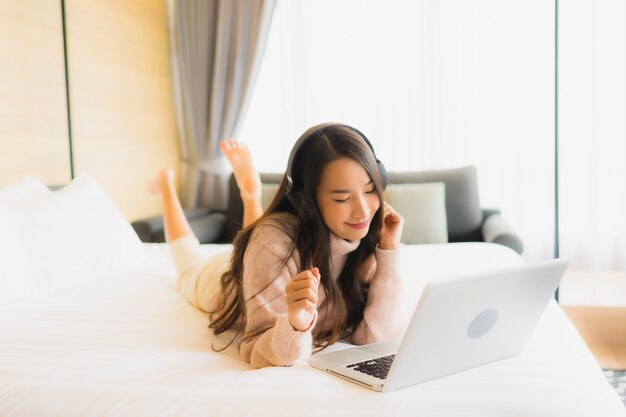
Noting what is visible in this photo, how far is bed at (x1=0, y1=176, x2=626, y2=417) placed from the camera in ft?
3.84

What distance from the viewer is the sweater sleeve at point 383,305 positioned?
1.56 metres

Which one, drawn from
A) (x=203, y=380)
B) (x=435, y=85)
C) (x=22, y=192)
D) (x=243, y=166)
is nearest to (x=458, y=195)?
(x=435, y=85)

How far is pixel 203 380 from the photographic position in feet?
4.21

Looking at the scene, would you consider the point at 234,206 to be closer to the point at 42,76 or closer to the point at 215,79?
the point at 215,79

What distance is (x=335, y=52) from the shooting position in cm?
407

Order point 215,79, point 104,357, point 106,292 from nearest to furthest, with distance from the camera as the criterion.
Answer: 1. point 104,357
2. point 106,292
3. point 215,79

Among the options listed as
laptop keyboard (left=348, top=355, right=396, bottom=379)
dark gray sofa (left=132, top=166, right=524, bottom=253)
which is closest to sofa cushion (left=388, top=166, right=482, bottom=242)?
dark gray sofa (left=132, top=166, right=524, bottom=253)

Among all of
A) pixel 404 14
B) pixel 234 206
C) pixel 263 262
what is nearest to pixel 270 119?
pixel 234 206

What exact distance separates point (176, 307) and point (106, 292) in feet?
0.93

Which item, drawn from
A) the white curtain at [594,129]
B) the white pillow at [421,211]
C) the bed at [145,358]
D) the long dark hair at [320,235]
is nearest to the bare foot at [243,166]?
the bed at [145,358]

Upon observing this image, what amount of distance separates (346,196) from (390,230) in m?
0.19

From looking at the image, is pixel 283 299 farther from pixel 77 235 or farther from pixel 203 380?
pixel 77 235

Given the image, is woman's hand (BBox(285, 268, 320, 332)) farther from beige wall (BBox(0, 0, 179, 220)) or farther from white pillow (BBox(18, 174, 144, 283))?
beige wall (BBox(0, 0, 179, 220))

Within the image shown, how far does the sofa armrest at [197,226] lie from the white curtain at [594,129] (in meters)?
1.96
